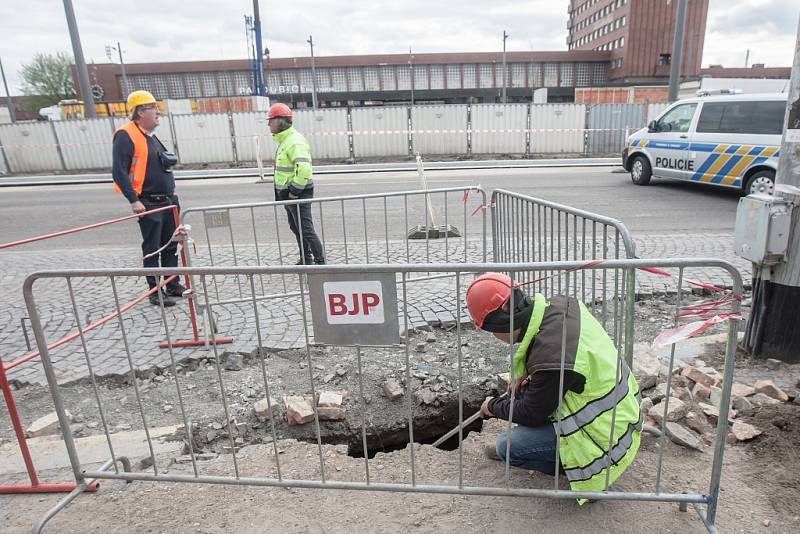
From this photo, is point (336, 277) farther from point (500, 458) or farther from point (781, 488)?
A: point (781, 488)

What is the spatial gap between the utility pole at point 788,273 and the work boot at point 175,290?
17.1 feet

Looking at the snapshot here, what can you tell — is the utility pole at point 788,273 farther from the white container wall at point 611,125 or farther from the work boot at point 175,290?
the white container wall at point 611,125

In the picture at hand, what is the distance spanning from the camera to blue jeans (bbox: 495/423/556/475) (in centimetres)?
240

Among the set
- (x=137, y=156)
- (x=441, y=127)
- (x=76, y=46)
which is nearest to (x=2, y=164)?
(x=76, y=46)

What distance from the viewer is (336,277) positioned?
2322 millimetres

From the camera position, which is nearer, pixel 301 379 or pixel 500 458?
pixel 500 458

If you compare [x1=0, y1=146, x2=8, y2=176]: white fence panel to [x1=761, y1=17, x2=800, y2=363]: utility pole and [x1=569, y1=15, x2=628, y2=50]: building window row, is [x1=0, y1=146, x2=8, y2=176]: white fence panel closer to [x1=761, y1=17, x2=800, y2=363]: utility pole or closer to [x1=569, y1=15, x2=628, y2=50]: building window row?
[x1=761, y1=17, x2=800, y2=363]: utility pole

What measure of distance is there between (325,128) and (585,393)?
19.5 metres

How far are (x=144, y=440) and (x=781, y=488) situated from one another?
3.42 meters

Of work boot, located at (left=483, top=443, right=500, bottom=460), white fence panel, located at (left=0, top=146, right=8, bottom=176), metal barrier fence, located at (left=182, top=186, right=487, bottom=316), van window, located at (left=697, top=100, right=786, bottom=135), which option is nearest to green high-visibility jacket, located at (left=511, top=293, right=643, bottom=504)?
work boot, located at (left=483, top=443, right=500, bottom=460)

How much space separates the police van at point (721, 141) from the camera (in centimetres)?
870

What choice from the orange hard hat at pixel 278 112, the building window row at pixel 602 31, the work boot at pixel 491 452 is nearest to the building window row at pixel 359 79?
the building window row at pixel 602 31

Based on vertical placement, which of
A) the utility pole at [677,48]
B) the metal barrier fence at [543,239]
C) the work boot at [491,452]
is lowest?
the work boot at [491,452]

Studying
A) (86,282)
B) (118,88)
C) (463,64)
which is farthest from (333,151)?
(118,88)
